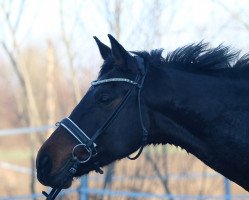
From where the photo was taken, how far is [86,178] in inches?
282

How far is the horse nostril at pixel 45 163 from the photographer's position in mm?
3605

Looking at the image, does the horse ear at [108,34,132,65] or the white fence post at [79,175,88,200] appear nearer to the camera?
Result: the horse ear at [108,34,132,65]

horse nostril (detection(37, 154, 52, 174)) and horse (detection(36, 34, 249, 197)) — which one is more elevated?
horse (detection(36, 34, 249, 197))

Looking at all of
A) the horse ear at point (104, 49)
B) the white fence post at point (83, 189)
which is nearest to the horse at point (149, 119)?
the horse ear at point (104, 49)

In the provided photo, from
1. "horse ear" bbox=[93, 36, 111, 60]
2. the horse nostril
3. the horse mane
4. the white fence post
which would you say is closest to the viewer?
the horse nostril

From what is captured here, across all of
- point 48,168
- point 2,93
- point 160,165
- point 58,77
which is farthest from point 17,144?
point 48,168

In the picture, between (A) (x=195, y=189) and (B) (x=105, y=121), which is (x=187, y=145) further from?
(A) (x=195, y=189)

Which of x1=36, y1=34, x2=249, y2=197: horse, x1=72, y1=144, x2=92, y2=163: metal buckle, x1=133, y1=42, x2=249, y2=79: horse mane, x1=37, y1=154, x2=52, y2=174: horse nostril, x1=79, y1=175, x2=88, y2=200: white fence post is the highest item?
x1=133, y1=42, x2=249, y2=79: horse mane

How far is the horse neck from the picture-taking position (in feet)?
12.0

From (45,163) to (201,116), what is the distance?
101 centimetres

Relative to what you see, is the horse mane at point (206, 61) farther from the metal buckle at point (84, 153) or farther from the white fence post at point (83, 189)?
the white fence post at point (83, 189)

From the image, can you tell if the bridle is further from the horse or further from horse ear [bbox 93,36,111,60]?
horse ear [bbox 93,36,111,60]

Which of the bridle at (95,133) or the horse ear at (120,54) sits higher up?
the horse ear at (120,54)

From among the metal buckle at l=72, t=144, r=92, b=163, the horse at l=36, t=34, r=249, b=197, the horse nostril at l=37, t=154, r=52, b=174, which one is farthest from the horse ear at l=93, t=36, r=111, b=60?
the horse nostril at l=37, t=154, r=52, b=174
